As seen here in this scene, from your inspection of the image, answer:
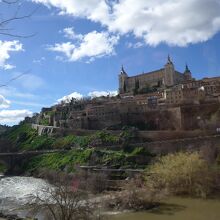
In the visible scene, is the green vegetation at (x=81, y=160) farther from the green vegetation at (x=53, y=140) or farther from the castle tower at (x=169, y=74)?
the castle tower at (x=169, y=74)

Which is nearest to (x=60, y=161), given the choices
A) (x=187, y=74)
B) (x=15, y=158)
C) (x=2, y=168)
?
(x=15, y=158)

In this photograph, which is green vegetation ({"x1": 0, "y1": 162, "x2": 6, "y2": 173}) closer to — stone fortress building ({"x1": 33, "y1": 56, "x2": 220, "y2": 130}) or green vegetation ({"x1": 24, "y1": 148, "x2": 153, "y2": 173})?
green vegetation ({"x1": 24, "y1": 148, "x2": 153, "y2": 173})

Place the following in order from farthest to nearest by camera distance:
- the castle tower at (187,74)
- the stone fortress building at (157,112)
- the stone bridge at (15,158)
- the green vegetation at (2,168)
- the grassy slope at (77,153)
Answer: the castle tower at (187,74) → the green vegetation at (2,168) → the stone bridge at (15,158) → the stone fortress building at (157,112) → the grassy slope at (77,153)

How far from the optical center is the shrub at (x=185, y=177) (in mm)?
38469

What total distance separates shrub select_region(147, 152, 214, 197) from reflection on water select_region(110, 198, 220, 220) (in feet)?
7.46

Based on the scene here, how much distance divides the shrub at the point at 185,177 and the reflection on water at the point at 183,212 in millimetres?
2274

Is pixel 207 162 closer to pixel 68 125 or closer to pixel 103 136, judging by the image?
pixel 103 136

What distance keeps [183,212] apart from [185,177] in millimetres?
6959

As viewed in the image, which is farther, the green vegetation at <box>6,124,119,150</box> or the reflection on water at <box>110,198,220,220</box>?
the green vegetation at <box>6,124,119,150</box>

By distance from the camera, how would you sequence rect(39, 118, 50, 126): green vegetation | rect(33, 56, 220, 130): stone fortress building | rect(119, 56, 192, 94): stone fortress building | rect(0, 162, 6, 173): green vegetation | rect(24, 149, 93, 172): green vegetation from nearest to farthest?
rect(24, 149, 93, 172): green vegetation, rect(33, 56, 220, 130): stone fortress building, rect(0, 162, 6, 173): green vegetation, rect(39, 118, 50, 126): green vegetation, rect(119, 56, 192, 94): stone fortress building

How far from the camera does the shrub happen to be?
126 feet

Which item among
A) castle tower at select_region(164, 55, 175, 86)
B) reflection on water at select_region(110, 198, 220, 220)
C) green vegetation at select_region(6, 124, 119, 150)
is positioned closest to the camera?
reflection on water at select_region(110, 198, 220, 220)

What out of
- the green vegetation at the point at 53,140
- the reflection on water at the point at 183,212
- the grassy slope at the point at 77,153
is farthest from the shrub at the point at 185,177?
the green vegetation at the point at 53,140

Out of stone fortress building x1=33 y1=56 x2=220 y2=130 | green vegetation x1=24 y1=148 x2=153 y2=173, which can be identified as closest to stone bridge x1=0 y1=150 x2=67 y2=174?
green vegetation x1=24 y1=148 x2=153 y2=173
